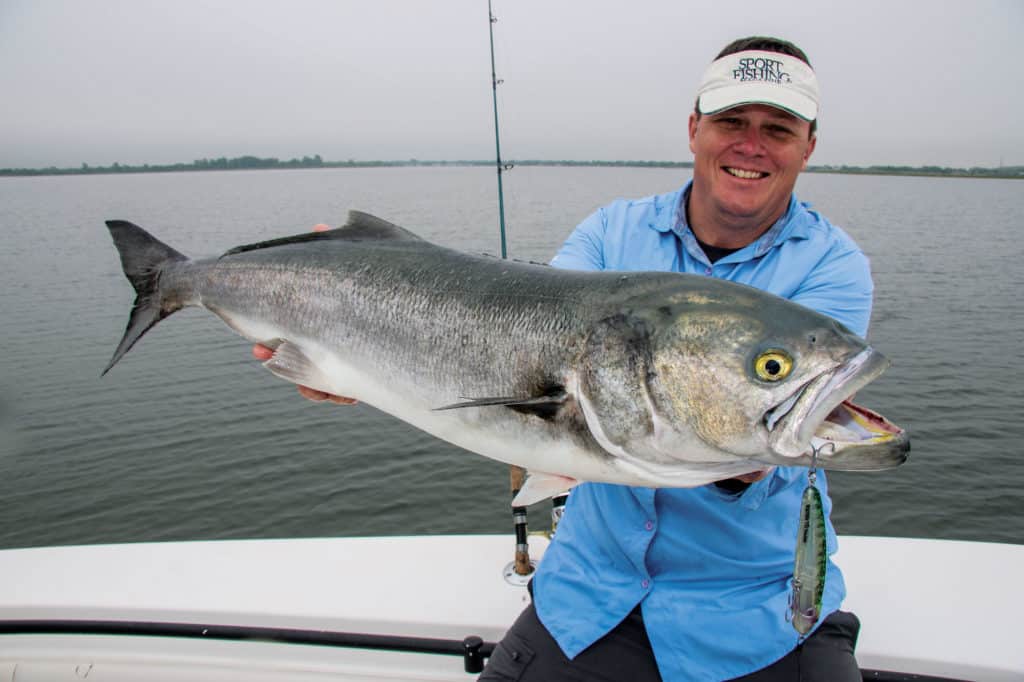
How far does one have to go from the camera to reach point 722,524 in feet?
8.69

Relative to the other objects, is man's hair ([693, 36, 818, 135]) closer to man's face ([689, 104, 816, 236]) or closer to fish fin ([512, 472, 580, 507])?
man's face ([689, 104, 816, 236])

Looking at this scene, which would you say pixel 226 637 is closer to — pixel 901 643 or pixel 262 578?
pixel 262 578

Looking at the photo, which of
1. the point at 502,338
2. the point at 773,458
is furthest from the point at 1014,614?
the point at 502,338

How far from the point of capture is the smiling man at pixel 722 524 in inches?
103

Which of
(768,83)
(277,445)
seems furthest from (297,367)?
(277,445)

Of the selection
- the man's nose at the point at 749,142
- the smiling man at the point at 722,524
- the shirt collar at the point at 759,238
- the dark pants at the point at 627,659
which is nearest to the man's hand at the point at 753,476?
the smiling man at the point at 722,524

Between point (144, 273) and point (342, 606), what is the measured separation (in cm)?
193

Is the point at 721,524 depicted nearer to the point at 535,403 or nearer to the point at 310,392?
the point at 535,403

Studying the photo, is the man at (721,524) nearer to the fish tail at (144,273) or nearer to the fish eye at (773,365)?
the fish eye at (773,365)

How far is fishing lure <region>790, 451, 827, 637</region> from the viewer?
2033mm

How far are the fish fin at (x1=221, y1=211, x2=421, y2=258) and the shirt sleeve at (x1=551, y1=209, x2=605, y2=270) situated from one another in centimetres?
67

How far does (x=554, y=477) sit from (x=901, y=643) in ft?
5.99

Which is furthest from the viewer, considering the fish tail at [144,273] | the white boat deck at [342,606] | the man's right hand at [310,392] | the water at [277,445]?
the water at [277,445]

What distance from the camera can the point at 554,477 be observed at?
2498mm
